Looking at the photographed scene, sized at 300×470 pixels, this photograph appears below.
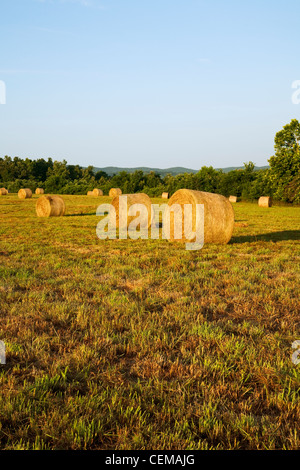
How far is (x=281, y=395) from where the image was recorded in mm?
2852

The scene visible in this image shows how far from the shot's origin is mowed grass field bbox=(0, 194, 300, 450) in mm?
2469

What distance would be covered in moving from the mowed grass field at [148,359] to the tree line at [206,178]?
34193mm

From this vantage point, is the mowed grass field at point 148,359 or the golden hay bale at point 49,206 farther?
the golden hay bale at point 49,206

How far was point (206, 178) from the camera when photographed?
57.1 metres

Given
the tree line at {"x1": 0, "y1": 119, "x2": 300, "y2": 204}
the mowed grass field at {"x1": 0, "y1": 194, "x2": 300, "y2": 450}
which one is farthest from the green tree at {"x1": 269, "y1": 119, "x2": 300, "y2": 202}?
the mowed grass field at {"x1": 0, "y1": 194, "x2": 300, "y2": 450}

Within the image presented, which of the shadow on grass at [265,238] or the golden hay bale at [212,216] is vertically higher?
the golden hay bale at [212,216]

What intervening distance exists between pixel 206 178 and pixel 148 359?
55.6 meters

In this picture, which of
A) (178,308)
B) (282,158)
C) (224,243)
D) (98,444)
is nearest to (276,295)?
(178,308)

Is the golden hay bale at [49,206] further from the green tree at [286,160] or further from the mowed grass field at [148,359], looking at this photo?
the green tree at [286,160]

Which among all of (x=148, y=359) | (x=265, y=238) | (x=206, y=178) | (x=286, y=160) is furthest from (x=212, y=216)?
(x=206, y=178)

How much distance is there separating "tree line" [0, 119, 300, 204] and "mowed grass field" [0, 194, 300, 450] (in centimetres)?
3419

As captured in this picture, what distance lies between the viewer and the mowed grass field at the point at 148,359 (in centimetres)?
247

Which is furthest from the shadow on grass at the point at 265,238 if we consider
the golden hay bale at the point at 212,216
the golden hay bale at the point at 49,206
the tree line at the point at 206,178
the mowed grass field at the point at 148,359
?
the tree line at the point at 206,178

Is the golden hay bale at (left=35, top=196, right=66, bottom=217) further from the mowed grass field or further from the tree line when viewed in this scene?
the tree line
